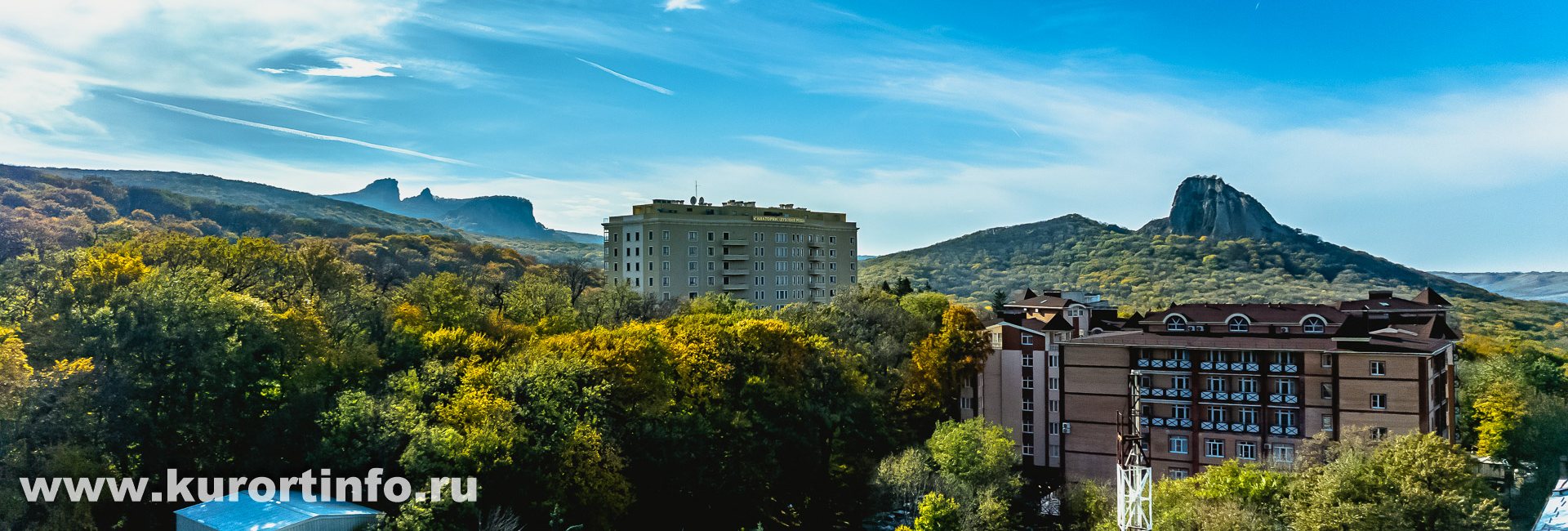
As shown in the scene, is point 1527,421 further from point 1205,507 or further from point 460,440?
point 460,440

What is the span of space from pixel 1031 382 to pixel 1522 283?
182 metres

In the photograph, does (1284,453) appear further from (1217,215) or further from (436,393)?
(1217,215)

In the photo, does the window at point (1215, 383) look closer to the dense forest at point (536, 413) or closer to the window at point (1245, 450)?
the window at point (1245, 450)

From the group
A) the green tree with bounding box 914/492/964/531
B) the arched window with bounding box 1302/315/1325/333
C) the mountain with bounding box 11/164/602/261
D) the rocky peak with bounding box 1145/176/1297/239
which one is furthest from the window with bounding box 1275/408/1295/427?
the rocky peak with bounding box 1145/176/1297/239

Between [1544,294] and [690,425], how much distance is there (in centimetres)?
18869

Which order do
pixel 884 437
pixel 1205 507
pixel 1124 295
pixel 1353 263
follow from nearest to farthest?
pixel 1205 507 → pixel 884 437 → pixel 1124 295 → pixel 1353 263

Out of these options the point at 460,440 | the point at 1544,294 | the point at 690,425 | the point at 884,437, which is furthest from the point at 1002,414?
the point at 1544,294

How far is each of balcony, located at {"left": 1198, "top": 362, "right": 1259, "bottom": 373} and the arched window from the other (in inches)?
213

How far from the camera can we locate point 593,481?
30.7m

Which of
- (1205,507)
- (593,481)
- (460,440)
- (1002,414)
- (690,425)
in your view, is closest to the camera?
(460,440)

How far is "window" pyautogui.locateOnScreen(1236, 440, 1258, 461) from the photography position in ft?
142

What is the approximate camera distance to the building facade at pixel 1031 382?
50156 mm

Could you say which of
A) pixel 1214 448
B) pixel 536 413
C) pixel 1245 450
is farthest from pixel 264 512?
pixel 1245 450

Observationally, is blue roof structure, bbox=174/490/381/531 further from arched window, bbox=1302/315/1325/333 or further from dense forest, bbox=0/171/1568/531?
arched window, bbox=1302/315/1325/333
